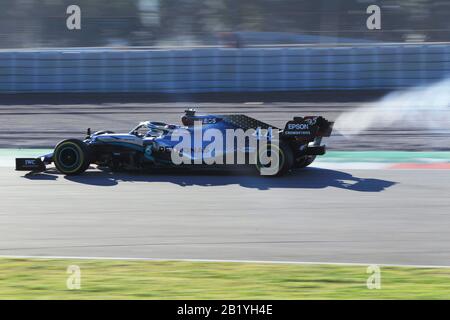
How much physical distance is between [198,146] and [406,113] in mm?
8400

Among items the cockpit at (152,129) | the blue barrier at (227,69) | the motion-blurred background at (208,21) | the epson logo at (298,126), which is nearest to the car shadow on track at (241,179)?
the cockpit at (152,129)

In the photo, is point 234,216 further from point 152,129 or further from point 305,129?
point 152,129

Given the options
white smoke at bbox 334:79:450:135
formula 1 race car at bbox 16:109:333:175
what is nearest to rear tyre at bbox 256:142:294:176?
formula 1 race car at bbox 16:109:333:175

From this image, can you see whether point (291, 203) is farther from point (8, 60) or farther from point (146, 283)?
point (8, 60)

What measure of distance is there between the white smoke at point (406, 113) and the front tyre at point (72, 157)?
6810 mm

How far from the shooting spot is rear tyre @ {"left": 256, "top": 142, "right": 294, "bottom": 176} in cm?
1138

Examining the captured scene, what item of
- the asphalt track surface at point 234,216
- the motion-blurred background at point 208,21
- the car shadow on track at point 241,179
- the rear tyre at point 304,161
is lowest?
the asphalt track surface at point 234,216

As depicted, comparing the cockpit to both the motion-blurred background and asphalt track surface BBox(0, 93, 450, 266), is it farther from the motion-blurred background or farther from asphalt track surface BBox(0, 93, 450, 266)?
the motion-blurred background

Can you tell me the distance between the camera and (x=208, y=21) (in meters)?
27.1

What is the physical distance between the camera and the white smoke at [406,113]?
17.5 metres

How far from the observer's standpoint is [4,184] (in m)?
11.5

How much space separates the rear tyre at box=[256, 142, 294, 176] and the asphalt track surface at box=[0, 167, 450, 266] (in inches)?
6.3

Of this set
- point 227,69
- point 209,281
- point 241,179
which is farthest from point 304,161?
point 227,69

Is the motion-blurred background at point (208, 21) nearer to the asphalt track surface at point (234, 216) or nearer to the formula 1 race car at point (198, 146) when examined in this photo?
the formula 1 race car at point (198, 146)
